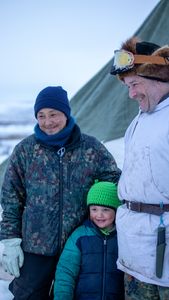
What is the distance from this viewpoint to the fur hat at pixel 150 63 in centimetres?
185

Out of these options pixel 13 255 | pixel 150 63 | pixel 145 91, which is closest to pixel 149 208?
pixel 145 91

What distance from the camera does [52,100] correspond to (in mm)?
2367

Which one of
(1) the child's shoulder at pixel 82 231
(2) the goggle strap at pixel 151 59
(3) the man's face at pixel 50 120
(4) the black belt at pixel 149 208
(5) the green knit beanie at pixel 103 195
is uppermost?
(2) the goggle strap at pixel 151 59

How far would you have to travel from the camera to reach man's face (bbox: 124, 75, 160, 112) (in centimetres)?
187

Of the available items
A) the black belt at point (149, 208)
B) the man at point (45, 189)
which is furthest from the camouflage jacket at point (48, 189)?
the black belt at point (149, 208)

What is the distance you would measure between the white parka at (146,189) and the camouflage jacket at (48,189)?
1.44 feet

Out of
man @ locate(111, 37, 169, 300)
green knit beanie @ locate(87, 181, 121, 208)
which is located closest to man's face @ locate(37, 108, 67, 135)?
green knit beanie @ locate(87, 181, 121, 208)

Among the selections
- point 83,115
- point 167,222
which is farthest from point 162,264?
point 83,115

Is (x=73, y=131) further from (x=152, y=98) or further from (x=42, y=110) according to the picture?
(x=152, y=98)

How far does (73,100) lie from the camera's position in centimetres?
724

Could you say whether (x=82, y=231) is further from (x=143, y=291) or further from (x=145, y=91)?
(x=145, y=91)

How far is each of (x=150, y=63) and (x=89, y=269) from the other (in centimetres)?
111

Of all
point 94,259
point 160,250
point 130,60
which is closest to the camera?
point 160,250

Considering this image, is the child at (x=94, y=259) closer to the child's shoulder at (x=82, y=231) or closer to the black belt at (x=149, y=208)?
the child's shoulder at (x=82, y=231)
